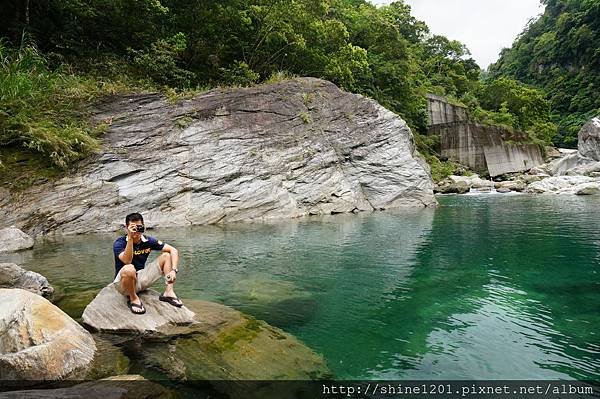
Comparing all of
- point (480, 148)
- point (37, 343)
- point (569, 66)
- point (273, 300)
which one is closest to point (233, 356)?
point (37, 343)

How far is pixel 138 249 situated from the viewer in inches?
229

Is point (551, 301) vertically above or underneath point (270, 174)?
underneath

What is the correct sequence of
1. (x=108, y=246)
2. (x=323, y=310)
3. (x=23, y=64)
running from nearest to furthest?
(x=323, y=310) < (x=108, y=246) < (x=23, y=64)

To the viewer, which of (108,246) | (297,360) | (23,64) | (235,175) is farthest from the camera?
(235,175)

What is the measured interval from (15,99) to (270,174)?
34.1ft

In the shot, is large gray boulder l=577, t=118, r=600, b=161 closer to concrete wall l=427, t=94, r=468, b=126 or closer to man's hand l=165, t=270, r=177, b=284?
concrete wall l=427, t=94, r=468, b=126

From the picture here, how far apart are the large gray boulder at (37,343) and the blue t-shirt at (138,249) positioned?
125 centimetres

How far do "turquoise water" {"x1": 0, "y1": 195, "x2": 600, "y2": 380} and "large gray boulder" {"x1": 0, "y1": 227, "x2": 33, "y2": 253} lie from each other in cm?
44

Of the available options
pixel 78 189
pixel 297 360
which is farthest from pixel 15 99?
pixel 297 360

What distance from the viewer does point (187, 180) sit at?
17609 mm

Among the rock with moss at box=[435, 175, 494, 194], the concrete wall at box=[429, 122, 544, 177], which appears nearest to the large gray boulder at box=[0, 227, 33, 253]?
the rock with moss at box=[435, 175, 494, 194]

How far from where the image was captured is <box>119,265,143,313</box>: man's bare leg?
17.4 feet

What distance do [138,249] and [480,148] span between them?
41.7 meters

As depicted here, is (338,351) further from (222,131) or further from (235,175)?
(222,131)
